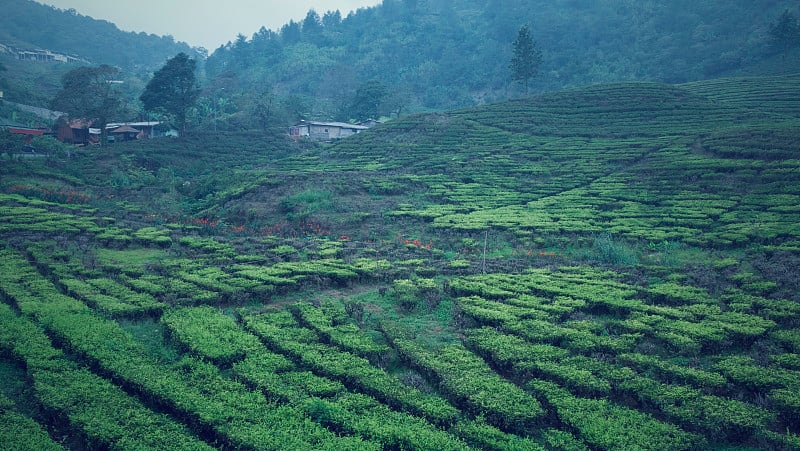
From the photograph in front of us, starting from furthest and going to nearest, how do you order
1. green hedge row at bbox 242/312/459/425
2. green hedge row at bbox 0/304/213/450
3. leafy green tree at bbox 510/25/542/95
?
leafy green tree at bbox 510/25/542/95 → green hedge row at bbox 242/312/459/425 → green hedge row at bbox 0/304/213/450

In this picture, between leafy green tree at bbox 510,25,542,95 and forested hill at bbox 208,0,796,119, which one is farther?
forested hill at bbox 208,0,796,119

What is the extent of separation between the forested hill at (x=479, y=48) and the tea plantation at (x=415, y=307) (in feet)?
159

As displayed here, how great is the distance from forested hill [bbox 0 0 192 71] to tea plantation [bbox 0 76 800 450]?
112 metres

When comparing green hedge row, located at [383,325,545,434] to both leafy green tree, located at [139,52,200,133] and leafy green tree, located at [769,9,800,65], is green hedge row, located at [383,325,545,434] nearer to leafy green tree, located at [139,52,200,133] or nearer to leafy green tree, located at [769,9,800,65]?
leafy green tree, located at [139,52,200,133]

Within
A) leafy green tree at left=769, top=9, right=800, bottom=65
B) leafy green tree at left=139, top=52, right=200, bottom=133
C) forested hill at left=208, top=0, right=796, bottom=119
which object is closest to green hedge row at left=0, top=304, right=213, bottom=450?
leafy green tree at left=139, top=52, right=200, bottom=133

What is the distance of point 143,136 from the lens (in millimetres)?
66625

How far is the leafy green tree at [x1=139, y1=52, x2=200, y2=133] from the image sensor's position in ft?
200

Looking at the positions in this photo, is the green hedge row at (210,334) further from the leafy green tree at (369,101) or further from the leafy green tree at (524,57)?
the leafy green tree at (524,57)

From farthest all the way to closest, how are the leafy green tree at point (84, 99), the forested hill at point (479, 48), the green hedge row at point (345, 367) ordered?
1. the forested hill at point (479, 48)
2. the leafy green tree at point (84, 99)
3. the green hedge row at point (345, 367)

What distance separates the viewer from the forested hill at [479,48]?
85.7 metres

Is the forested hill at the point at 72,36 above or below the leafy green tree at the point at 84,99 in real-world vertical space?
above

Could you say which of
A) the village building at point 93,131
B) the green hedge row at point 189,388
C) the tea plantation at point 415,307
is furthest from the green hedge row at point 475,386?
the village building at point 93,131

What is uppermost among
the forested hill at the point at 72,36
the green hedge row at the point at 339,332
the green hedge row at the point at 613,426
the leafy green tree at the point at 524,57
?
the forested hill at the point at 72,36

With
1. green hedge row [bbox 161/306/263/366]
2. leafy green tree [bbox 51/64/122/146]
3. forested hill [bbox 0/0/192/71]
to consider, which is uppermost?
forested hill [bbox 0/0/192/71]
